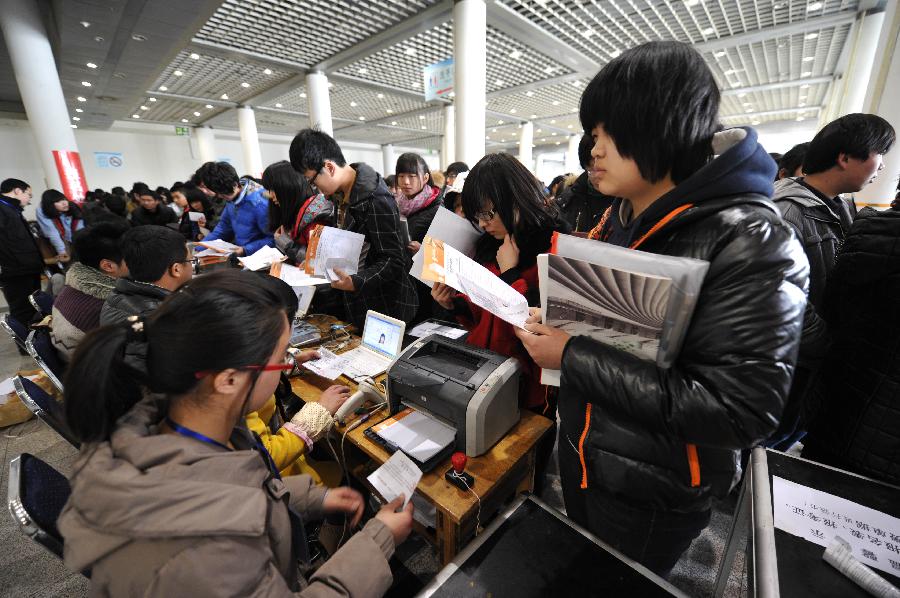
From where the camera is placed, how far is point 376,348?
1739 millimetres

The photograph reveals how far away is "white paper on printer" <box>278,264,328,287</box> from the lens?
185 centimetres

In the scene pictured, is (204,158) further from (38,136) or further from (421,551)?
(421,551)

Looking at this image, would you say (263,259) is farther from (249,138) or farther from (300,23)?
(249,138)

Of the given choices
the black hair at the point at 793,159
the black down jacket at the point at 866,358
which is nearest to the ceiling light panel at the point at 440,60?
the black hair at the point at 793,159

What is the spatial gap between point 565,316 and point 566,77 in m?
9.05

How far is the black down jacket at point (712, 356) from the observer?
0.55m

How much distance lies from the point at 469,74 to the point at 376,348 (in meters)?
4.28

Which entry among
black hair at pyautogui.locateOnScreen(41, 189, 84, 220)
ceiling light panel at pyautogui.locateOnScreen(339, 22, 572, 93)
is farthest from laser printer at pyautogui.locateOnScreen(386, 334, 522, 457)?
ceiling light panel at pyautogui.locateOnScreen(339, 22, 572, 93)

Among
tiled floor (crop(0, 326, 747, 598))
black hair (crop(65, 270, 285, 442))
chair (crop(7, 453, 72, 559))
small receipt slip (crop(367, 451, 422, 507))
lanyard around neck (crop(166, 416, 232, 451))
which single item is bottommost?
tiled floor (crop(0, 326, 747, 598))

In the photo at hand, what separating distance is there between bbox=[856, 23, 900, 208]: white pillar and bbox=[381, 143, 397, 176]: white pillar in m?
18.9

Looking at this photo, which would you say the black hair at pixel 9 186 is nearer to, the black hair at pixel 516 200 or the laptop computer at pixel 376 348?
the laptop computer at pixel 376 348

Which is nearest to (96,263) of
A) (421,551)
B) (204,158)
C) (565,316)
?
(421,551)

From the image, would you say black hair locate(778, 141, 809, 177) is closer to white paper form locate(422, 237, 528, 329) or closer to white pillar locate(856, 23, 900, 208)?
white pillar locate(856, 23, 900, 208)

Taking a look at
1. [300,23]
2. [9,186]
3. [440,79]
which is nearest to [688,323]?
[440,79]
